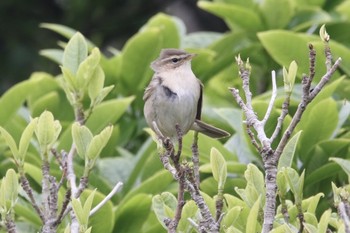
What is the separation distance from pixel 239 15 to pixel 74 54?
1.47 meters

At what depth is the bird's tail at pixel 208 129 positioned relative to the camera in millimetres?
3580

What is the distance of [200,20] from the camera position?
9.86 m

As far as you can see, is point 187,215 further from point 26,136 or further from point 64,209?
point 26,136

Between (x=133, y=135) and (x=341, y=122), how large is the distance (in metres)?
1.26

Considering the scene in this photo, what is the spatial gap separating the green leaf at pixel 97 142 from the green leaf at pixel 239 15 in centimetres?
187

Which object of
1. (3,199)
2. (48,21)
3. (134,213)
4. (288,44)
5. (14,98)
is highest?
(3,199)

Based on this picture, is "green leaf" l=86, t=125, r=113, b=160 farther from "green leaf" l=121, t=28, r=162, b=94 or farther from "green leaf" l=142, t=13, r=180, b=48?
A: "green leaf" l=142, t=13, r=180, b=48

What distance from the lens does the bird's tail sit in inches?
141

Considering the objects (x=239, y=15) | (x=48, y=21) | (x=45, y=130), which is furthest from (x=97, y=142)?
(x=48, y=21)

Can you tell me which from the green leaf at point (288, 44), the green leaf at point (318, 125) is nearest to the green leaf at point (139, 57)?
the green leaf at point (288, 44)

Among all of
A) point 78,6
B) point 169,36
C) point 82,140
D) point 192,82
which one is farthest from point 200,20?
point 82,140

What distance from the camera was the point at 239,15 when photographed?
466 centimetres

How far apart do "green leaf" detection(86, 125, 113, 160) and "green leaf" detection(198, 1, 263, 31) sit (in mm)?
1867

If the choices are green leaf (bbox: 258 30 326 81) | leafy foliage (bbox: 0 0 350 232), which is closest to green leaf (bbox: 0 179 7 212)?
leafy foliage (bbox: 0 0 350 232)
